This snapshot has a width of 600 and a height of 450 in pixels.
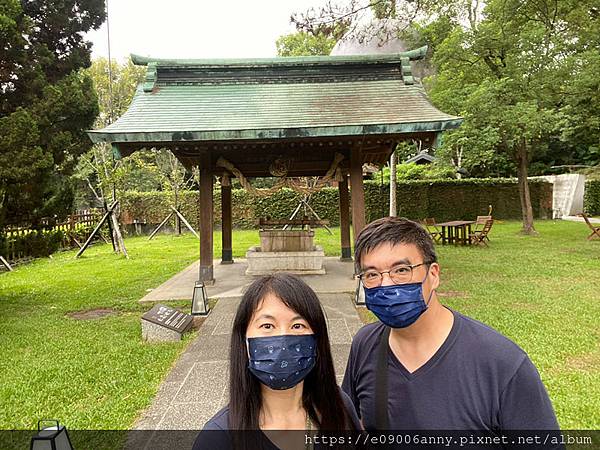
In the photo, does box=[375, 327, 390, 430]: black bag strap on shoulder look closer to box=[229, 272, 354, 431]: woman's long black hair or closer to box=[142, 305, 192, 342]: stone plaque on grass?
box=[229, 272, 354, 431]: woman's long black hair

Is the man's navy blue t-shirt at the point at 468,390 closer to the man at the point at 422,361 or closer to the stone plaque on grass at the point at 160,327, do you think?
the man at the point at 422,361

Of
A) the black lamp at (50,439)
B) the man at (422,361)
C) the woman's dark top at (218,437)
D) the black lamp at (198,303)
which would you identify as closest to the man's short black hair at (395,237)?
the man at (422,361)

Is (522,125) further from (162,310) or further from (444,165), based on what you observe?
(162,310)

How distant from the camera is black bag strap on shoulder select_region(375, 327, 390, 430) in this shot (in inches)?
61.4

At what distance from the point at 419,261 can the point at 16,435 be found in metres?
3.57

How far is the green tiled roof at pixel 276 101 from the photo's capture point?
767 centimetres

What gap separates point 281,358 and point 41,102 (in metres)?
8.65

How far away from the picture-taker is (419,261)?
170cm

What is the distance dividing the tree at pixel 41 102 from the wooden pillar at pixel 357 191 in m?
5.64

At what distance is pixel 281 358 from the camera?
1.49 m

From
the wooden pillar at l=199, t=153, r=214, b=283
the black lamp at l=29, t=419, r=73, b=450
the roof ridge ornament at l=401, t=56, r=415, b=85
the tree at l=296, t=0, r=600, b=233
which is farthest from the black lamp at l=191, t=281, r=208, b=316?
the tree at l=296, t=0, r=600, b=233

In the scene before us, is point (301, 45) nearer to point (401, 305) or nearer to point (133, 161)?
point (133, 161)

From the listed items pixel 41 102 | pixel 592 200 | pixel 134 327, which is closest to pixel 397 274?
pixel 134 327

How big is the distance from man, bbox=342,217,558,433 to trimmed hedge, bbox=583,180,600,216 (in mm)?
29025
